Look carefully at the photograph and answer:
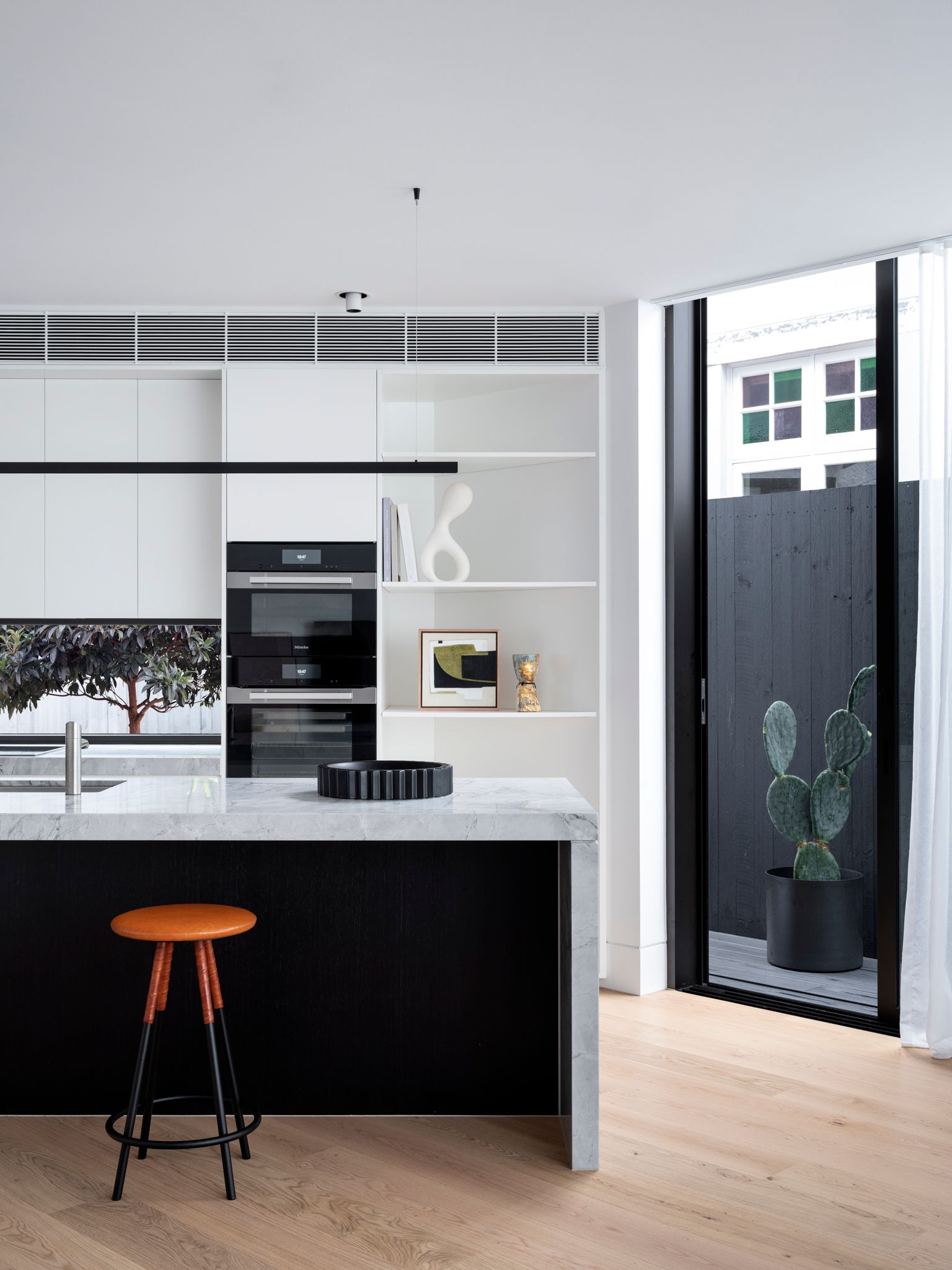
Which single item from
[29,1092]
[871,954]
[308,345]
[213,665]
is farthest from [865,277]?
[29,1092]

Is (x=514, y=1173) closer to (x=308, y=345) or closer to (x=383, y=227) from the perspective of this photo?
(x=383, y=227)

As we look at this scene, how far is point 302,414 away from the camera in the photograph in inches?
180

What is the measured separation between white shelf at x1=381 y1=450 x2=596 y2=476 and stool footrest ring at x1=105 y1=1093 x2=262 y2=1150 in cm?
239

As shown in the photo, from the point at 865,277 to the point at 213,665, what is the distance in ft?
10.3

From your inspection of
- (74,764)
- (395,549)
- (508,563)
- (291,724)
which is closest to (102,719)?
(291,724)

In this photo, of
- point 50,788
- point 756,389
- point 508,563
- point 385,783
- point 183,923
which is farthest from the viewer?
point 508,563

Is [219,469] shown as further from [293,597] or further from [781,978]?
[781,978]

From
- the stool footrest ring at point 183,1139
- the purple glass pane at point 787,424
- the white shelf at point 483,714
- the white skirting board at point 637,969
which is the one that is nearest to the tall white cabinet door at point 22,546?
the white shelf at point 483,714

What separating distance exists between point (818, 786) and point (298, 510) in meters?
2.32

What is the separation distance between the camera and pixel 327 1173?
2.76 meters

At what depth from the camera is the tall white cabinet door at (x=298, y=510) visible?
15.0 feet

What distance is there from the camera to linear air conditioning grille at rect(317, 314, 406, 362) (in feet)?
15.0

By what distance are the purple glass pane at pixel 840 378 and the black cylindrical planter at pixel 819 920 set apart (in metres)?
1.86

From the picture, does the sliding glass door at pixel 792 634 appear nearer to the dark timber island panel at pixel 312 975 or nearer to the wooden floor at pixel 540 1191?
the wooden floor at pixel 540 1191
